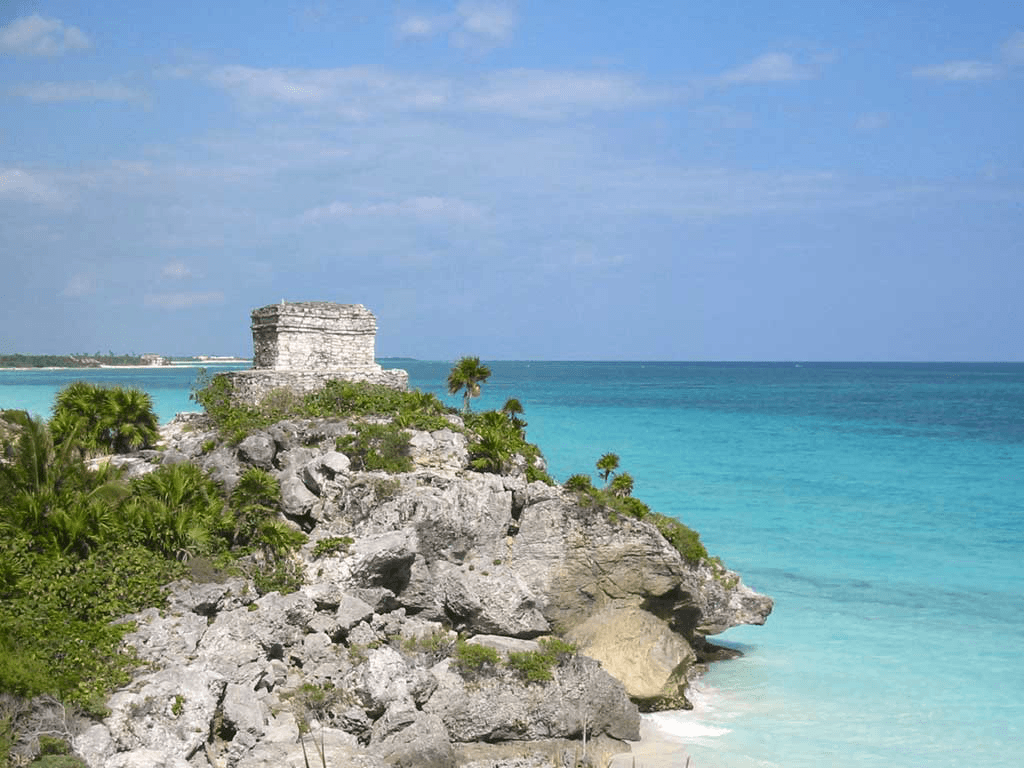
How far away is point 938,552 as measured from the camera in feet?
83.3

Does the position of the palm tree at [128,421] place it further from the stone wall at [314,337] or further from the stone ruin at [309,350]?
the stone wall at [314,337]

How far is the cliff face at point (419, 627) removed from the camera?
1177 centimetres

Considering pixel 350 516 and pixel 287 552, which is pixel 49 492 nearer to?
A: pixel 287 552

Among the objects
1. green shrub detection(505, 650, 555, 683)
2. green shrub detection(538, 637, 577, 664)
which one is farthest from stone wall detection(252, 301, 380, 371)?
green shrub detection(505, 650, 555, 683)

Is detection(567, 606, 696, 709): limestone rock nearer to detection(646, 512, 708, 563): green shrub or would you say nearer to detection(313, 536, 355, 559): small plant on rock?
detection(646, 512, 708, 563): green shrub

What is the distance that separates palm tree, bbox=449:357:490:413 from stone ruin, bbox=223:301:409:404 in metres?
1.37

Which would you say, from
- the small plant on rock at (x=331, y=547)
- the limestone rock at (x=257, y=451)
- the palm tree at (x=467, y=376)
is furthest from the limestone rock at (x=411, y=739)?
the palm tree at (x=467, y=376)

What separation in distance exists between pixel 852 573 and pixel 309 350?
1468cm

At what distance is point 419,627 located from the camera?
1442 centimetres

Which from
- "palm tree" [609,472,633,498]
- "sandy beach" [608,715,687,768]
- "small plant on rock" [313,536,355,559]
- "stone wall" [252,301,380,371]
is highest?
"stone wall" [252,301,380,371]

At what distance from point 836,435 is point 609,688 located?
40.3m

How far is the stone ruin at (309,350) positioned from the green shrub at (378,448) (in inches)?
138

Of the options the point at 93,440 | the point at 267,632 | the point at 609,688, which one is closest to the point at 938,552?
the point at 609,688

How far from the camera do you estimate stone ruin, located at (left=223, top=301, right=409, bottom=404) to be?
67.3ft
